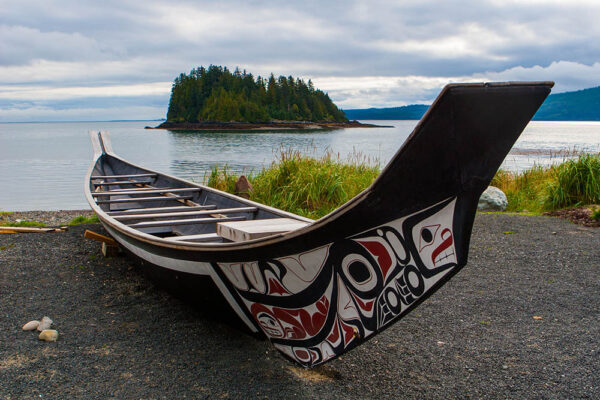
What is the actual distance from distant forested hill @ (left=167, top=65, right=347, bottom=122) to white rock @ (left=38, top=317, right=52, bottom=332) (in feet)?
318

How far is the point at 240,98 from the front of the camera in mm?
99312

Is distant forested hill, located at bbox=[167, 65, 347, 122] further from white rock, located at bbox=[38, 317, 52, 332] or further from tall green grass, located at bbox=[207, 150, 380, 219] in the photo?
white rock, located at bbox=[38, 317, 52, 332]

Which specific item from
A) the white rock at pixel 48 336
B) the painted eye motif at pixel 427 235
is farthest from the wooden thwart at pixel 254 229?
the white rock at pixel 48 336

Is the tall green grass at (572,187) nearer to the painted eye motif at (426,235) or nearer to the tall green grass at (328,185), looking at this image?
the tall green grass at (328,185)

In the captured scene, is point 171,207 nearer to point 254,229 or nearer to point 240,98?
point 254,229

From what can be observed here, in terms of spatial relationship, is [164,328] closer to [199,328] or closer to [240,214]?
[199,328]

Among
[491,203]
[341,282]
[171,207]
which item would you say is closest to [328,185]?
[171,207]

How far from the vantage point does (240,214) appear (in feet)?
17.5

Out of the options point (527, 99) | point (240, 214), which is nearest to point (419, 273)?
point (527, 99)

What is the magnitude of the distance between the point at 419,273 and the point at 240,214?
3.05 meters

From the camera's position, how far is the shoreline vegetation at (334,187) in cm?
878

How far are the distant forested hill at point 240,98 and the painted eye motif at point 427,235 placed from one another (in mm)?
98438

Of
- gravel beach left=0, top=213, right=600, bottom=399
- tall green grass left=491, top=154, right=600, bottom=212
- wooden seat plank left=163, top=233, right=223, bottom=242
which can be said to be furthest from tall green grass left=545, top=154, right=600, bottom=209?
wooden seat plank left=163, top=233, right=223, bottom=242

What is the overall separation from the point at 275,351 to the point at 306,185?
535 centimetres
